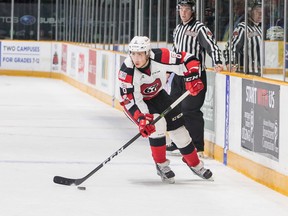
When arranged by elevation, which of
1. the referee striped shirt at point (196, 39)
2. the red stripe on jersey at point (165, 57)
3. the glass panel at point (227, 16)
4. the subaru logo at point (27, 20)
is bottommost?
the red stripe on jersey at point (165, 57)

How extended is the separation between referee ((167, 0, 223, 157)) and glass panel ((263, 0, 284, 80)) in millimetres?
920

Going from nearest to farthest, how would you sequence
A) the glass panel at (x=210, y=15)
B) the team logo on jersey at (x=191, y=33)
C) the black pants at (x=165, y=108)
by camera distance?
the black pants at (x=165, y=108) → the team logo on jersey at (x=191, y=33) → the glass panel at (x=210, y=15)

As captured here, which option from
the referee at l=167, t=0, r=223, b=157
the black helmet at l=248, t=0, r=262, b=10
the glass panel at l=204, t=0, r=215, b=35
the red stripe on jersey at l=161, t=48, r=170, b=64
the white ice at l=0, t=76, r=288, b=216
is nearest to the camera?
the white ice at l=0, t=76, r=288, b=216

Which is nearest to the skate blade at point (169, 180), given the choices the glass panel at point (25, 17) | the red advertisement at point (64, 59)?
the red advertisement at point (64, 59)

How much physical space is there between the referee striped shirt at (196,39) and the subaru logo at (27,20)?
16750mm

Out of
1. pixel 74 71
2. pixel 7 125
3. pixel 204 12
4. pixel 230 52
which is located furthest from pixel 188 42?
Answer: pixel 74 71

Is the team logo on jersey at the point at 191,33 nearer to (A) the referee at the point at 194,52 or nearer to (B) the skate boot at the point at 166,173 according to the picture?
(A) the referee at the point at 194,52

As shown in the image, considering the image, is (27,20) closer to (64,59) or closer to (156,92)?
(64,59)

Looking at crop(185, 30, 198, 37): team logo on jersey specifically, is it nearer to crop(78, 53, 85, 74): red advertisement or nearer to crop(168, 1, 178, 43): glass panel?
crop(168, 1, 178, 43): glass panel

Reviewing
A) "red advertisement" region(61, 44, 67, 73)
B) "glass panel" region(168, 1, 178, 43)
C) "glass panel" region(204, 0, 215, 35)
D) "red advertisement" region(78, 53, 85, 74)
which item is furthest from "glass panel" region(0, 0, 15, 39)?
"glass panel" region(204, 0, 215, 35)

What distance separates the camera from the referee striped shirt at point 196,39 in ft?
27.5

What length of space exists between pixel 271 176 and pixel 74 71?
13.0 metres

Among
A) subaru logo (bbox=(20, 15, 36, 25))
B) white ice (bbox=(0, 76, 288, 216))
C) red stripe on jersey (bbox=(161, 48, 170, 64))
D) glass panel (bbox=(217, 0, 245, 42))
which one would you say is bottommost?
white ice (bbox=(0, 76, 288, 216))

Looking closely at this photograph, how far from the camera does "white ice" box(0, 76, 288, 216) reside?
5719 mm
